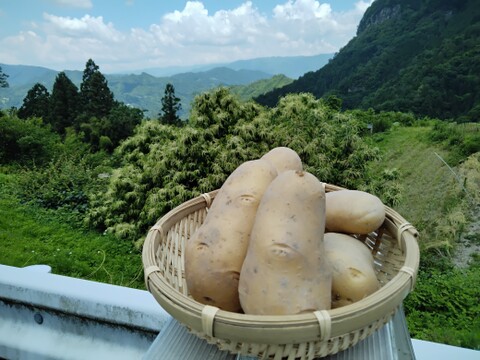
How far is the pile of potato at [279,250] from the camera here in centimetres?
74

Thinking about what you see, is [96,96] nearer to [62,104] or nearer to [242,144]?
[62,104]

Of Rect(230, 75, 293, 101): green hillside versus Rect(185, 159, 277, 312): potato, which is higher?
Rect(185, 159, 277, 312): potato

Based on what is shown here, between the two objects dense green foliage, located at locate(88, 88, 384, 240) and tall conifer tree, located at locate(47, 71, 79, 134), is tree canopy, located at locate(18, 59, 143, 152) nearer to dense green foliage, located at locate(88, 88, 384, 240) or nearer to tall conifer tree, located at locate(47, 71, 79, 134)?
tall conifer tree, located at locate(47, 71, 79, 134)

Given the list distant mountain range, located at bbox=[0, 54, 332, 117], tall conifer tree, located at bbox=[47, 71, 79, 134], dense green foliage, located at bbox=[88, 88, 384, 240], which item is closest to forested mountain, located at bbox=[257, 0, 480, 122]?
dense green foliage, located at bbox=[88, 88, 384, 240]

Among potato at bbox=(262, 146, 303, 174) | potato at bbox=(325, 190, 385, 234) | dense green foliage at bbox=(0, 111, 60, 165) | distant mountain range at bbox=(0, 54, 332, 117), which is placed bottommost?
distant mountain range at bbox=(0, 54, 332, 117)

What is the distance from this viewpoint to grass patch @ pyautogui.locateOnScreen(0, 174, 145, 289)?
9.53 feet

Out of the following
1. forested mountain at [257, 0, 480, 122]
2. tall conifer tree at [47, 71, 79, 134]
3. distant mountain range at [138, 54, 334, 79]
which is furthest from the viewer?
distant mountain range at [138, 54, 334, 79]

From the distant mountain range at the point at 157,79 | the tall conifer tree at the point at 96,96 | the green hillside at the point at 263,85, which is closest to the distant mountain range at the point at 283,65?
the distant mountain range at the point at 157,79

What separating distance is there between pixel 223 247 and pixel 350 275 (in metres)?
0.27

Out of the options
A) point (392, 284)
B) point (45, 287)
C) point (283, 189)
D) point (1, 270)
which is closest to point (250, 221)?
point (283, 189)

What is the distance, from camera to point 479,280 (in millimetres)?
2850

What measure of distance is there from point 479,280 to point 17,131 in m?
9.65

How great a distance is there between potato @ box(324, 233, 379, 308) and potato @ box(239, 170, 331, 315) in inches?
2.4

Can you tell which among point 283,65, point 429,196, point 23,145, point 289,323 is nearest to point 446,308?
point 289,323
